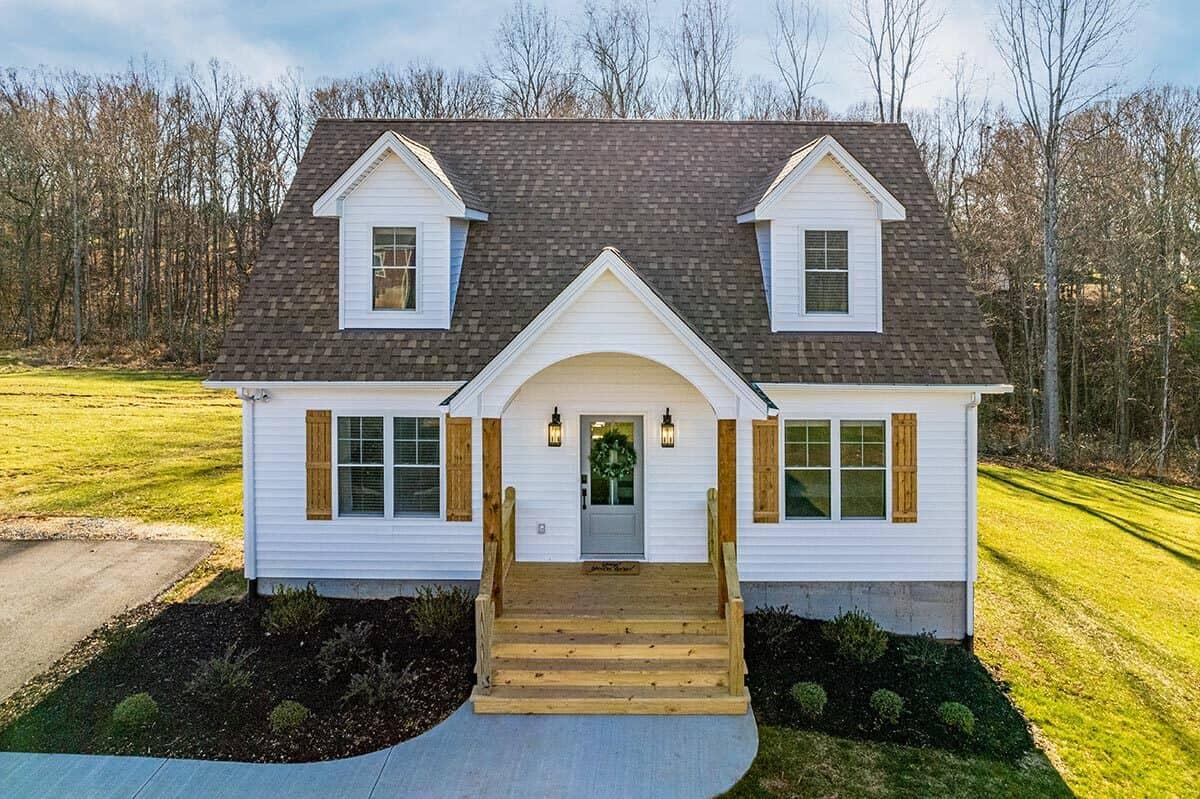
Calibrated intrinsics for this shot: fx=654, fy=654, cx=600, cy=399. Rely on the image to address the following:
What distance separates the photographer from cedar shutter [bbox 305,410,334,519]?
932 centimetres

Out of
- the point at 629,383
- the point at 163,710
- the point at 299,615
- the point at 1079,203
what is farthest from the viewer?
the point at 1079,203

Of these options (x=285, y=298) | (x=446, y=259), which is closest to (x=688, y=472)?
(x=446, y=259)

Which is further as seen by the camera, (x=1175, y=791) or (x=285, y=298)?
(x=285, y=298)

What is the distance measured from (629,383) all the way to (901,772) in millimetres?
5548

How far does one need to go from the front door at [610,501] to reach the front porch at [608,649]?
1.29 m

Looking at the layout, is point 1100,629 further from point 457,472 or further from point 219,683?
point 219,683

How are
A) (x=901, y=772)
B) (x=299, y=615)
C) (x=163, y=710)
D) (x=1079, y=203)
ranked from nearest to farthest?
(x=901, y=772)
(x=163, y=710)
(x=299, y=615)
(x=1079, y=203)

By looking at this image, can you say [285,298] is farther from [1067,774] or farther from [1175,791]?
[1175,791]

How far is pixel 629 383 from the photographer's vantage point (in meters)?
9.47

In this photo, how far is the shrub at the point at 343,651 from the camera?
7.66 metres

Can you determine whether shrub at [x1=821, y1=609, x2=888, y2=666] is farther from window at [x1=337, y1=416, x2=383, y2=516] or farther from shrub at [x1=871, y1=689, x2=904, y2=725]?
window at [x1=337, y1=416, x2=383, y2=516]

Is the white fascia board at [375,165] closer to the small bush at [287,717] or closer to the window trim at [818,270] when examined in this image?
the window trim at [818,270]

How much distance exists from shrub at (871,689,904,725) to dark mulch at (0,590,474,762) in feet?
15.0

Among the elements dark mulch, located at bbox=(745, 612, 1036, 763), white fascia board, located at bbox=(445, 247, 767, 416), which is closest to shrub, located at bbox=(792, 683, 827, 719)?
dark mulch, located at bbox=(745, 612, 1036, 763)
